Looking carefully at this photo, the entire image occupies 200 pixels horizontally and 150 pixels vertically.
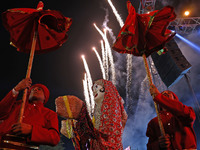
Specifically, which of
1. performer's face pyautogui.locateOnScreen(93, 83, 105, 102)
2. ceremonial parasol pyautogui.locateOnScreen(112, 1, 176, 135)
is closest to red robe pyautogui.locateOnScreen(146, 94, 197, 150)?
ceremonial parasol pyautogui.locateOnScreen(112, 1, 176, 135)

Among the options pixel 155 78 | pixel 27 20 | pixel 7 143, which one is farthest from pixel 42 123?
pixel 155 78

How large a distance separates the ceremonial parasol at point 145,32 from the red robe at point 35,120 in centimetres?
205

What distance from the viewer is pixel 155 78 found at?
15742mm

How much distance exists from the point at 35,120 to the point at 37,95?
2.19 feet

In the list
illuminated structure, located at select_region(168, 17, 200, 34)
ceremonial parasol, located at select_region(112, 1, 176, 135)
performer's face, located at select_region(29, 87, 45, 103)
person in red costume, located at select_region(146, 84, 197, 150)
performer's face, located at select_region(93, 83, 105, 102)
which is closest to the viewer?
person in red costume, located at select_region(146, 84, 197, 150)

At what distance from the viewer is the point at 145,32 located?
11.1 ft

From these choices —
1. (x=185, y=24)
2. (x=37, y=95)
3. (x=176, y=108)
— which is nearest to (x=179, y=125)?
(x=176, y=108)

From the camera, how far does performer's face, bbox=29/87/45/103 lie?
3.11 m

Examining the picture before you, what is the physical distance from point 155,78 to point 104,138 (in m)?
13.6

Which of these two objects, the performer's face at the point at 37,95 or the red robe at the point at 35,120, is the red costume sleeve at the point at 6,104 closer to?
the red robe at the point at 35,120

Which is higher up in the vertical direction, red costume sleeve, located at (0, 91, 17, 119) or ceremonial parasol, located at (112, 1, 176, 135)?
ceremonial parasol, located at (112, 1, 176, 135)

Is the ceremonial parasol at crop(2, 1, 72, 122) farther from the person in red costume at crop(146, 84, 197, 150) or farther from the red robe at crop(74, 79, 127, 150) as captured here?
the person in red costume at crop(146, 84, 197, 150)

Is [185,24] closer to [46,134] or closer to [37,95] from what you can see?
[37,95]

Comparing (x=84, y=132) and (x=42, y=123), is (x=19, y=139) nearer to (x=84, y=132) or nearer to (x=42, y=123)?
(x=42, y=123)
